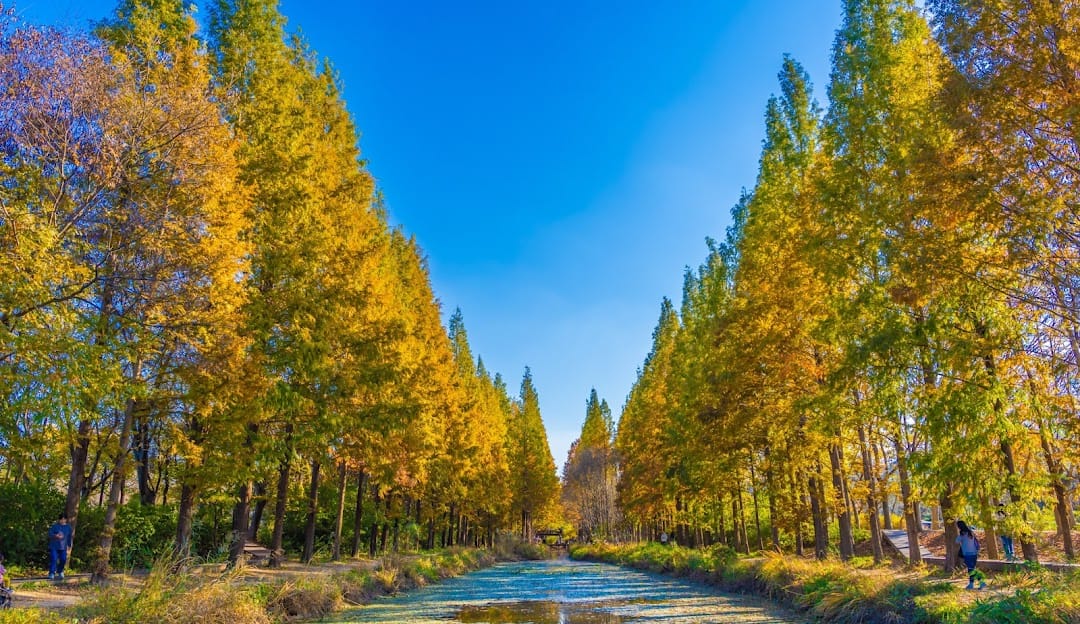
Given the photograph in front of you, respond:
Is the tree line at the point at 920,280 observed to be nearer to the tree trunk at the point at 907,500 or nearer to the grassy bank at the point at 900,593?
the tree trunk at the point at 907,500

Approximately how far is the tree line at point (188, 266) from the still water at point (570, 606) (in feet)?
14.1

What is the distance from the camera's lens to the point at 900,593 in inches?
425

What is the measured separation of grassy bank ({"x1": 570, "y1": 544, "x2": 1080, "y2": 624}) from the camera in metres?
7.78

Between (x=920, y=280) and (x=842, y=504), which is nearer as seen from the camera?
(x=920, y=280)

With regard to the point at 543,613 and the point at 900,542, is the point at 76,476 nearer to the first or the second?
the point at 543,613

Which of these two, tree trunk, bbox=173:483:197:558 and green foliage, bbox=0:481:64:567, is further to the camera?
green foliage, bbox=0:481:64:567

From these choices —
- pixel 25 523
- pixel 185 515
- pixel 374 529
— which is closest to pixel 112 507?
pixel 185 515

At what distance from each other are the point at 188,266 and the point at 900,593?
13.8 m

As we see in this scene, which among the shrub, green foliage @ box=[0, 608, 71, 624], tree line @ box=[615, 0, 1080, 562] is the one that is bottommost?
the shrub

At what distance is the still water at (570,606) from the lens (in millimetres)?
12555

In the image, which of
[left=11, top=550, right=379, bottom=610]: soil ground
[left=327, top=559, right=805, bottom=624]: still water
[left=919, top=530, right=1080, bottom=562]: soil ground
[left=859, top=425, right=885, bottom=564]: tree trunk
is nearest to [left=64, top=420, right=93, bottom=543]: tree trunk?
[left=11, top=550, right=379, bottom=610]: soil ground

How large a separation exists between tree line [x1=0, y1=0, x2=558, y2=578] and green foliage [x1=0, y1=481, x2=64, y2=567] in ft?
1.60

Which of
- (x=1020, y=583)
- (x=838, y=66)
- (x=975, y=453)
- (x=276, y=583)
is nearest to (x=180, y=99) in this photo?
(x=276, y=583)

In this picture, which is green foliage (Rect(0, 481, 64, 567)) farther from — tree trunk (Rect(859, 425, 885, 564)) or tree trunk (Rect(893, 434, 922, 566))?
tree trunk (Rect(859, 425, 885, 564))
